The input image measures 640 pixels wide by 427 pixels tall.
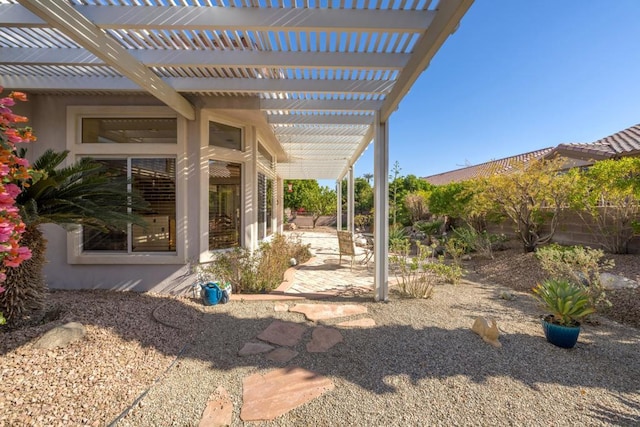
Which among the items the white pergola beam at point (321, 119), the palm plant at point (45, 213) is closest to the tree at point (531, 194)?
the white pergola beam at point (321, 119)

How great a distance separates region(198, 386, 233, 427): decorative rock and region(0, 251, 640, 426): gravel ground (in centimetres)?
5

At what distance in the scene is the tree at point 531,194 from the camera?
7188mm

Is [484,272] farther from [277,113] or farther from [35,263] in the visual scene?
[35,263]

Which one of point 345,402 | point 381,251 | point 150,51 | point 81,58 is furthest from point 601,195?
point 81,58

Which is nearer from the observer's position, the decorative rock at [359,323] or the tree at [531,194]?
the decorative rock at [359,323]

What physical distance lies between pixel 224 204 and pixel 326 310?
9.32ft

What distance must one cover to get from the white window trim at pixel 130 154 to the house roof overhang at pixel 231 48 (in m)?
0.44

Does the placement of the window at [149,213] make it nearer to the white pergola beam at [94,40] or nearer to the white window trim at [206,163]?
the white window trim at [206,163]

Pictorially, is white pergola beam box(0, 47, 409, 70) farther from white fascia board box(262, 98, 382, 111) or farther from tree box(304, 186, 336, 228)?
tree box(304, 186, 336, 228)

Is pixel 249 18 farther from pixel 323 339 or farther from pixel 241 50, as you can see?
pixel 323 339

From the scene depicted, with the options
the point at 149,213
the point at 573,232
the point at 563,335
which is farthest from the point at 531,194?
the point at 149,213

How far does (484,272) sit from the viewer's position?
7.20 meters

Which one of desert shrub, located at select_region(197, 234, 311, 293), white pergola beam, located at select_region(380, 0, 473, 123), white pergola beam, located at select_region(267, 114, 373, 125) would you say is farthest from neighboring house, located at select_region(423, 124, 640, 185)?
desert shrub, located at select_region(197, 234, 311, 293)

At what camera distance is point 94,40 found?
2.97 metres
